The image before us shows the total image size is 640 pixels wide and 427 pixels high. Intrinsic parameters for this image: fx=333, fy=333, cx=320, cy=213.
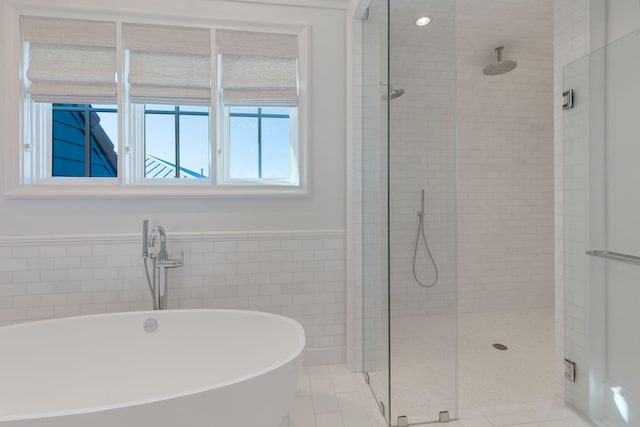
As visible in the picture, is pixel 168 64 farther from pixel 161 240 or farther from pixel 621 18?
pixel 621 18

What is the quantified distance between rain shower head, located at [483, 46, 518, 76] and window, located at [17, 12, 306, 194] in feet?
A: 6.17

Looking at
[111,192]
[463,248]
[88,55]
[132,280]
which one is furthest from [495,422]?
[88,55]

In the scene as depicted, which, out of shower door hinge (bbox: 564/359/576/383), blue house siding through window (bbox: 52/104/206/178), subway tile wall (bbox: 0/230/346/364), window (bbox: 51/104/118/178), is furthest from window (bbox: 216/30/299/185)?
shower door hinge (bbox: 564/359/576/383)

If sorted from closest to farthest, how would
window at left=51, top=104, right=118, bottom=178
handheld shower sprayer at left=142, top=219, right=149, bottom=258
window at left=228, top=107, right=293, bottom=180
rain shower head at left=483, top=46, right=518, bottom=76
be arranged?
1. handheld shower sprayer at left=142, top=219, right=149, bottom=258
2. window at left=51, top=104, right=118, bottom=178
3. window at left=228, top=107, right=293, bottom=180
4. rain shower head at left=483, top=46, right=518, bottom=76

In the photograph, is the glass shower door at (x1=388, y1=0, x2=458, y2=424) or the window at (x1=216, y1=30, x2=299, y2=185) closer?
the glass shower door at (x1=388, y1=0, x2=458, y2=424)

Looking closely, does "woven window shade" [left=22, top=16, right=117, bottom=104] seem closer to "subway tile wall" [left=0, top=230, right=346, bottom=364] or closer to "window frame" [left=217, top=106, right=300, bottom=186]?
"window frame" [left=217, top=106, right=300, bottom=186]

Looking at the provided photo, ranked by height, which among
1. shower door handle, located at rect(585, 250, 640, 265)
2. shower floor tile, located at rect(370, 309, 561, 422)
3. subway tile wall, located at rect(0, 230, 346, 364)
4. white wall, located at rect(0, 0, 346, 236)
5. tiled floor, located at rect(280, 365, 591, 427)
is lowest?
tiled floor, located at rect(280, 365, 591, 427)

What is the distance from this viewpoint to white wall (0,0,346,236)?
2164 millimetres

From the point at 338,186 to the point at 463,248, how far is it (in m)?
1.80

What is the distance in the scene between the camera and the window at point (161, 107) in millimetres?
2189

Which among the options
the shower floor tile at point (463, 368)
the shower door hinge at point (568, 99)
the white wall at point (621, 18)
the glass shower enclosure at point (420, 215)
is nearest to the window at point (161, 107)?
the glass shower enclosure at point (420, 215)

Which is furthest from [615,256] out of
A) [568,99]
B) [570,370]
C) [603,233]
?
[568,99]

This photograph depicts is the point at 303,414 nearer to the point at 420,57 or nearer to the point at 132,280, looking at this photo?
the point at 132,280

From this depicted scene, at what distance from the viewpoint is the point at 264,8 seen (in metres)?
2.36
